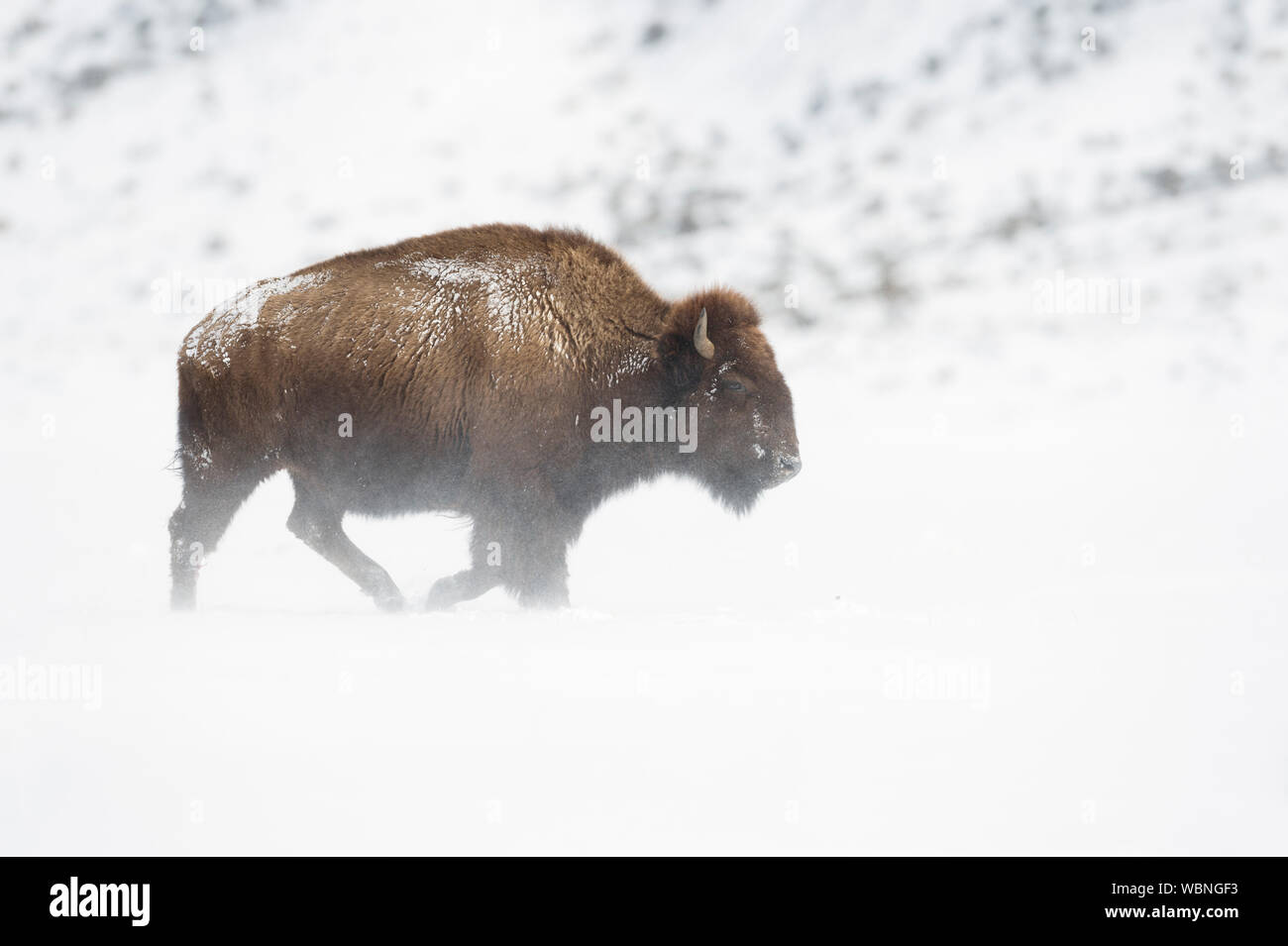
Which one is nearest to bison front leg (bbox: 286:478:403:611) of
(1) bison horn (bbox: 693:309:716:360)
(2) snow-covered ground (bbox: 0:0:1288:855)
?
(2) snow-covered ground (bbox: 0:0:1288:855)

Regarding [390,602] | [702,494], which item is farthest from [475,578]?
[702,494]

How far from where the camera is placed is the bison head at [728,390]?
20.6 feet

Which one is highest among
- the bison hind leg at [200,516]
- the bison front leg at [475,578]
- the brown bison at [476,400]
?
the brown bison at [476,400]

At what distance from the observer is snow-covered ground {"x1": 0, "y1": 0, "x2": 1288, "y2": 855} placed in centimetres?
322

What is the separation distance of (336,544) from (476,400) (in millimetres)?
1311

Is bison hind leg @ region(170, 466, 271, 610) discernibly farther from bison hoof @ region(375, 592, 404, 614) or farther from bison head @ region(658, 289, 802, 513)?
bison head @ region(658, 289, 802, 513)

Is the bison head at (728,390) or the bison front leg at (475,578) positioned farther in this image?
the bison head at (728,390)

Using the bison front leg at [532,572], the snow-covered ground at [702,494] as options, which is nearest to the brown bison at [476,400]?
the bison front leg at [532,572]

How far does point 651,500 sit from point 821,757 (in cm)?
689

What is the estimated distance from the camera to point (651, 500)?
10.2 meters

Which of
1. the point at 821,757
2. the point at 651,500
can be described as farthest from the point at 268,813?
the point at 651,500

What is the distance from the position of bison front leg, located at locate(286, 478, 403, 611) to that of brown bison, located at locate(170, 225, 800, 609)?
0.08ft

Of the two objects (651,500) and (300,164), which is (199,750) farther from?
(300,164)

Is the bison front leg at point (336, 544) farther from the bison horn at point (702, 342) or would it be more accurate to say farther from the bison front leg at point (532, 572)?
the bison horn at point (702, 342)
